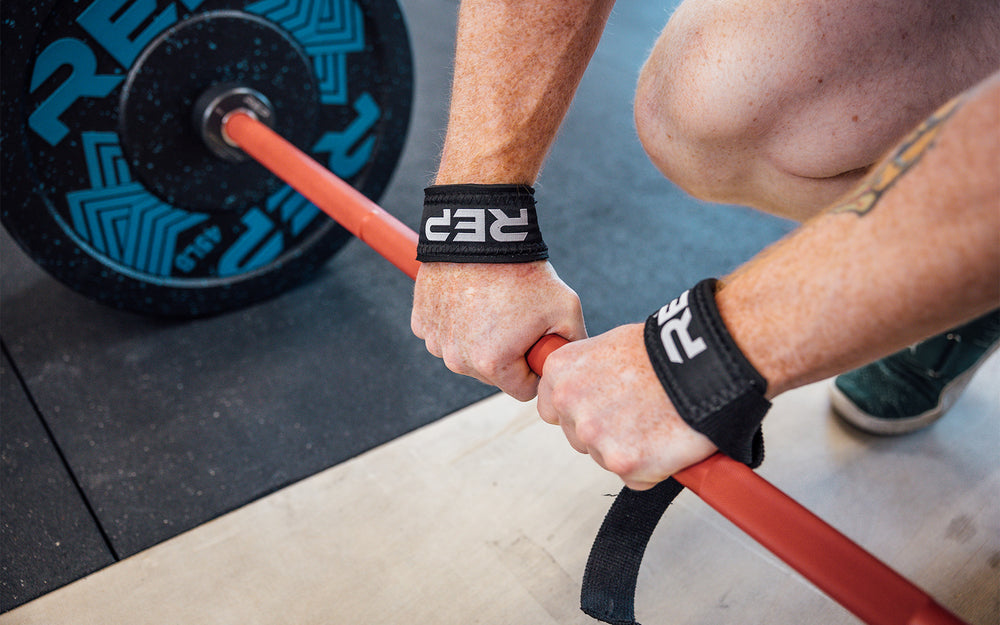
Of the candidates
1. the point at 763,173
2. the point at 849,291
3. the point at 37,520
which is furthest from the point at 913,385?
the point at 37,520

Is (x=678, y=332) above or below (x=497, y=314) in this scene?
above

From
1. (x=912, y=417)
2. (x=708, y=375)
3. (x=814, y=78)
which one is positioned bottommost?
(x=912, y=417)

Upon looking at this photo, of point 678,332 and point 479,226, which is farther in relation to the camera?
Answer: point 479,226

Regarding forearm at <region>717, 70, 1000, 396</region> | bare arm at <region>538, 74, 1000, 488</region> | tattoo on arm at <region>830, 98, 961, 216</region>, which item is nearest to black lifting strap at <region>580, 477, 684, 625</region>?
bare arm at <region>538, 74, 1000, 488</region>

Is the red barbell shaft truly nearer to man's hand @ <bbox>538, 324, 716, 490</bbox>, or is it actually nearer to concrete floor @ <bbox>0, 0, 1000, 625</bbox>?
man's hand @ <bbox>538, 324, 716, 490</bbox>

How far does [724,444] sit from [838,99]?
0.46 m

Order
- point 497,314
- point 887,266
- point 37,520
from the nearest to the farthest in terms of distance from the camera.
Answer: point 887,266
point 497,314
point 37,520

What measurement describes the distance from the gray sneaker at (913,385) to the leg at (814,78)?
0.36 m

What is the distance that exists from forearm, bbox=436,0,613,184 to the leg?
0.17m

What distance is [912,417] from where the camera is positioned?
1147 millimetres

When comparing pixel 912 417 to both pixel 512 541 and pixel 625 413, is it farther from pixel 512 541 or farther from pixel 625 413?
pixel 625 413

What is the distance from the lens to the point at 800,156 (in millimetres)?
864

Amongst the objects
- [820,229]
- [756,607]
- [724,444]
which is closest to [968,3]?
[820,229]

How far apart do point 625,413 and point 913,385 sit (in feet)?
2.49
